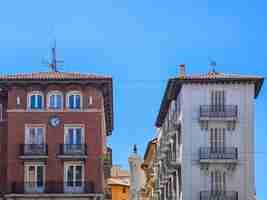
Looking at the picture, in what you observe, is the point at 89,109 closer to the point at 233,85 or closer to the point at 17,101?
the point at 17,101

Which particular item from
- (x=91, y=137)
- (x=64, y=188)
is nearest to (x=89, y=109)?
(x=91, y=137)

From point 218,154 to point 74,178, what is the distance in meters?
12.4

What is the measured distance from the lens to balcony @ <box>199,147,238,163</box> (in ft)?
242

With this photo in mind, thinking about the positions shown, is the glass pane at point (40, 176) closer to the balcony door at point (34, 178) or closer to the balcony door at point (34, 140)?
the balcony door at point (34, 178)

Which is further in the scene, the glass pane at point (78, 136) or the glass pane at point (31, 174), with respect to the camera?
the glass pane at point (78, 136)

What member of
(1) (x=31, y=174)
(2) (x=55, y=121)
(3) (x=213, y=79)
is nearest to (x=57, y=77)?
(2) (x=55, y=121)

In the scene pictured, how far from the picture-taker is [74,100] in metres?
73.0

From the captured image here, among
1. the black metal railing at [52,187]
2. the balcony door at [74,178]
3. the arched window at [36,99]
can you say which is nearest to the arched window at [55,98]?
the arched window at [36,99]

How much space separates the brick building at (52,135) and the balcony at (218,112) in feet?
27.2

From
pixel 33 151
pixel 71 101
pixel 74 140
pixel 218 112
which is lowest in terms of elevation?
pixel 33 151

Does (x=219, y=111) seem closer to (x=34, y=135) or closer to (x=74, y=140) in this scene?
(x=74, y=140)

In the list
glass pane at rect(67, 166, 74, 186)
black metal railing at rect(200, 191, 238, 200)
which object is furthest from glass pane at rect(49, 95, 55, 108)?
black metal railing at rect(200, 191, 238, 200)

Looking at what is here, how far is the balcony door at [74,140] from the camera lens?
71.6m

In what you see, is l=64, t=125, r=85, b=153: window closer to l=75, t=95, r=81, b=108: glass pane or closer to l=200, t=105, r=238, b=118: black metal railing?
l=75, t=95, r=81, b=108: glass pane
